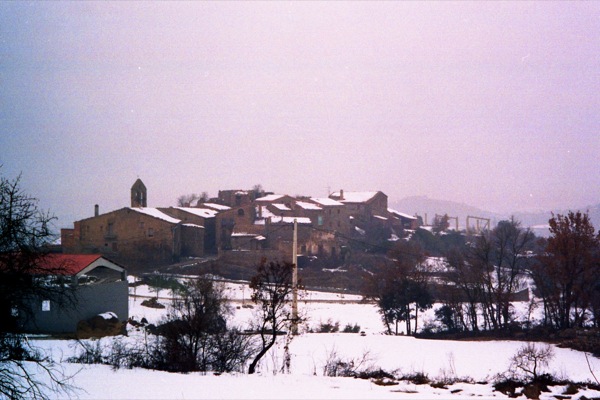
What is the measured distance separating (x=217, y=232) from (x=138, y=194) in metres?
8.71

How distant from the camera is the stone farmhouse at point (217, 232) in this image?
46.7 metres

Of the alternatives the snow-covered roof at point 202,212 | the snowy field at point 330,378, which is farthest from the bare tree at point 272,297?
the snow-covered roof at point 202,212

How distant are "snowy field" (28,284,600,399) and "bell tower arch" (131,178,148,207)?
28652 millimetres

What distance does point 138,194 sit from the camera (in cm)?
5334

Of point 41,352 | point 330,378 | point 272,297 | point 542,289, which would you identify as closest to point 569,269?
point 542,289

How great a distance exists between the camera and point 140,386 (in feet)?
30.2

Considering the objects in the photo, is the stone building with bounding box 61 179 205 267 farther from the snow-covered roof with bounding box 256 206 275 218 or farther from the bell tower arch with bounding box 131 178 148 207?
the snow-covered roof with bounding box 256 206 275 218

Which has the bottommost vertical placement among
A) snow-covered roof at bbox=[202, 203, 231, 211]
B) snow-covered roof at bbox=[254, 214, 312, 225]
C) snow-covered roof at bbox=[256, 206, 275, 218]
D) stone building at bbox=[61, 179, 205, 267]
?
stone building at bbox=[61, 179, 205, 267]

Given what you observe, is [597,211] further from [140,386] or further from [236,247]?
[140,386]

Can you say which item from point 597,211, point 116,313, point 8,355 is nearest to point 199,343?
point 8,355

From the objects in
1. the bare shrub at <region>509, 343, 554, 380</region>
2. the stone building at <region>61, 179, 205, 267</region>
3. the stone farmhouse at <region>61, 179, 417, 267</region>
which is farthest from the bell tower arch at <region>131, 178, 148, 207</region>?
the bare shrub at <region>509, 343, 554, 380</region>

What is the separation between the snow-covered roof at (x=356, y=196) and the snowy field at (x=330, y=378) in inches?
1414

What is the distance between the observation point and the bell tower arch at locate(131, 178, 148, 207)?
174ft

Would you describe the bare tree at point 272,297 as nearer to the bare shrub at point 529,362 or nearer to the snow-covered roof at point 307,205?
the bare shrub at point 529,362
